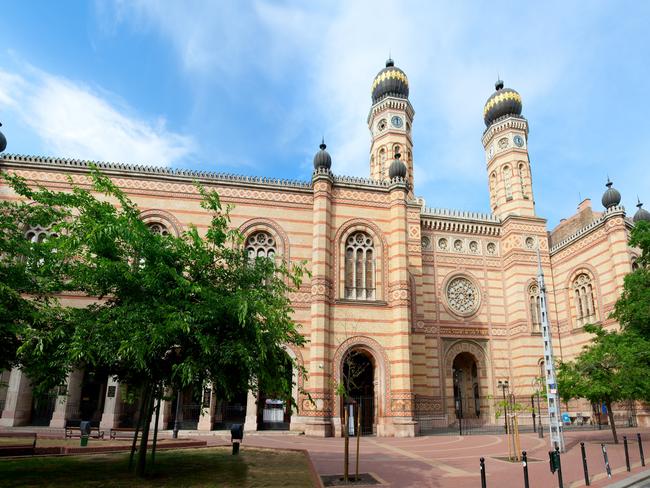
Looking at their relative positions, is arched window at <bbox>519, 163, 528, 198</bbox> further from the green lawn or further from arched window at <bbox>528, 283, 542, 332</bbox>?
the green lawn

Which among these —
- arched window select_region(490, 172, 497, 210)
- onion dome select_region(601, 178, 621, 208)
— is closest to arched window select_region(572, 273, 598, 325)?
onion dome select_region(601, 178, 621, 208)

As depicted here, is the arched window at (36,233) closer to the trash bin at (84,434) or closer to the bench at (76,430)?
the bench at (76,430)

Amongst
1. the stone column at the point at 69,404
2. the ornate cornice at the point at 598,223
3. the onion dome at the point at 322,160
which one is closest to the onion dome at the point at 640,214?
the ornate cornice at the point at 598,223

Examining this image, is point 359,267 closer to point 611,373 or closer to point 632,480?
point 611,373

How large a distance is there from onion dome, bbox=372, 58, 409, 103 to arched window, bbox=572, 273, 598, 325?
17.9m

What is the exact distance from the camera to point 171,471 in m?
9.86

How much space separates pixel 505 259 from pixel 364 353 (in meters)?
12.1

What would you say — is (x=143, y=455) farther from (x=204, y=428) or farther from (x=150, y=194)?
(x=150, y=194)

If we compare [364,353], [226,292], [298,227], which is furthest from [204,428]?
[226,292]

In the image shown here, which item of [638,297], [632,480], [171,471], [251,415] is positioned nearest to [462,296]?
[638,297]

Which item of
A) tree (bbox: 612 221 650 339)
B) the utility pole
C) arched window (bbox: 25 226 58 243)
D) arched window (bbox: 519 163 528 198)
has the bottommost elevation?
the utility pole

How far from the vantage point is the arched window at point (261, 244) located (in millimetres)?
21641

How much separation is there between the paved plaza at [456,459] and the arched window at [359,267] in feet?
20.8

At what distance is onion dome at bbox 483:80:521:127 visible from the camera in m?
31.6
